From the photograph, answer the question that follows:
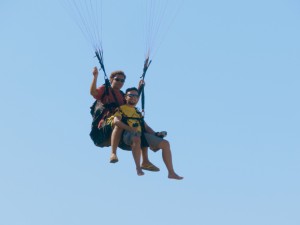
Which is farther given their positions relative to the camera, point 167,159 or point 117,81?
point 117,81

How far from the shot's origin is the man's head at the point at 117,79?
22.3 metres

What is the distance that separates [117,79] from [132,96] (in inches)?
20.5

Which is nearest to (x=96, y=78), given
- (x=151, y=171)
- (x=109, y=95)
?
(x=109, y=95)

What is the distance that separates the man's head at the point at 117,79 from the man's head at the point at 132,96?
0.30 meters

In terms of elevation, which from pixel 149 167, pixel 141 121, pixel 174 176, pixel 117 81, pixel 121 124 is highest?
pixel 117 81

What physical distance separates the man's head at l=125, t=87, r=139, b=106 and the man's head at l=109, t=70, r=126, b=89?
303 millimetres

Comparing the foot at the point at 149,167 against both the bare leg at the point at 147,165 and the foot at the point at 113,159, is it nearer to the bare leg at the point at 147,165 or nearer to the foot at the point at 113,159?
the bare leg at the point at 147,165

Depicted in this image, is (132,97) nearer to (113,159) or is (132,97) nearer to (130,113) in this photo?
(130,113)

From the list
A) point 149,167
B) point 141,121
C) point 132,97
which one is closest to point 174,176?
point 149,167

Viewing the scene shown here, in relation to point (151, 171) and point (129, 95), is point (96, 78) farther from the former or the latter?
point (151, 171)

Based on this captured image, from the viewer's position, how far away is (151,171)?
22422 millimetres

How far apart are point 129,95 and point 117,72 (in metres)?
0.57

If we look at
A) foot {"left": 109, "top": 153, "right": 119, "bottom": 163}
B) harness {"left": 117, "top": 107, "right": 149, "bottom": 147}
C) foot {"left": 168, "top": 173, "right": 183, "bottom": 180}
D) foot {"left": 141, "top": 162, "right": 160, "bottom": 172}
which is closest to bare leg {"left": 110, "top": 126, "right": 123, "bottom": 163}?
foot {"left": 109, "top": 153, "right": 119, "bottom": 163}

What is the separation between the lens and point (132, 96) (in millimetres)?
22047
